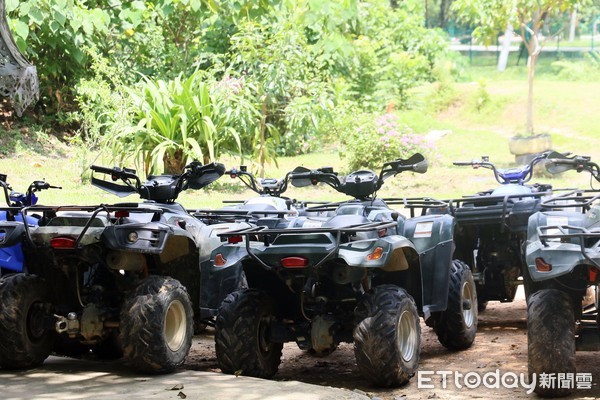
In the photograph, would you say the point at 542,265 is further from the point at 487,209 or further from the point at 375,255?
the point at 487,209

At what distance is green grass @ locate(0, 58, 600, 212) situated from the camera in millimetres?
17531

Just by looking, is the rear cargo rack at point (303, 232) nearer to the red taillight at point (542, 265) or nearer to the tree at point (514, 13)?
the red taillight at point (542, 265)

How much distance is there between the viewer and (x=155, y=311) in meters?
7.09

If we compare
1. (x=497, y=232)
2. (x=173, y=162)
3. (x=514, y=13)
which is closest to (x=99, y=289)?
(x=497, y=232)

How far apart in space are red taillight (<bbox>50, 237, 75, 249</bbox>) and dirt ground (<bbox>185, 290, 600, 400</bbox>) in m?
1.50

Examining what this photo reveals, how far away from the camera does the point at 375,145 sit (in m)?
19.7

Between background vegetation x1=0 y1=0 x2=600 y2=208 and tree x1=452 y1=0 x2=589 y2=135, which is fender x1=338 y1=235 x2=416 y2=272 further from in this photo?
tree x1=452 y1=0 x2=589 y2=135

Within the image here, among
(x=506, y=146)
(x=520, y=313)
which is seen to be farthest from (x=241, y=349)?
(x=506, y=146)

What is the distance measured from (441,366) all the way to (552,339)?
160 cm

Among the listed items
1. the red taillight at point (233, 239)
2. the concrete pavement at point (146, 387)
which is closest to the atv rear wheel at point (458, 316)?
the red taillight at point (233, 239)

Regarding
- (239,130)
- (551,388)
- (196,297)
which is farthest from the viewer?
(239,130)

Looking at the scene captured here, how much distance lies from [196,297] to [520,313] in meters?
3.48

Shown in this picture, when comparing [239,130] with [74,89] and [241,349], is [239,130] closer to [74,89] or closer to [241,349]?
[74,89]

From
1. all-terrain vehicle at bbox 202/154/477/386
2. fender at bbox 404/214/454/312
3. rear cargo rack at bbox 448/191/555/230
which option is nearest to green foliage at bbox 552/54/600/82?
rear cargo rack at bbox 448/191/555/230
